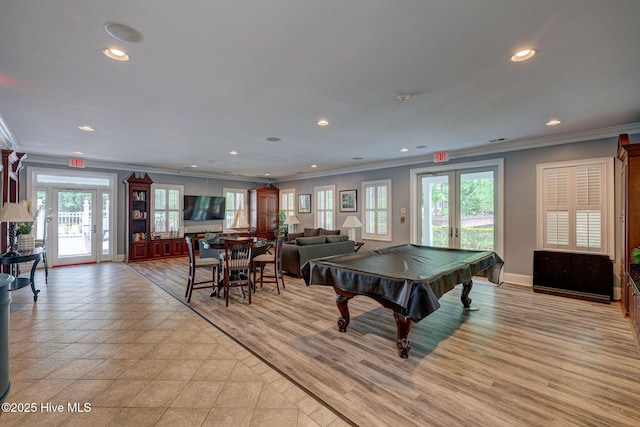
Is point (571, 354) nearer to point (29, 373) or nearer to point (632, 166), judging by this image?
point (632, 166)

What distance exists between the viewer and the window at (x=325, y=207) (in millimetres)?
8750

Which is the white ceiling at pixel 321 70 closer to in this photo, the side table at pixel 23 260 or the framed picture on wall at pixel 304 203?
the side table at pixel 23 260

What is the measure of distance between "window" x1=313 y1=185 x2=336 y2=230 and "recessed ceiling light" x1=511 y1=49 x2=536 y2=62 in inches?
252

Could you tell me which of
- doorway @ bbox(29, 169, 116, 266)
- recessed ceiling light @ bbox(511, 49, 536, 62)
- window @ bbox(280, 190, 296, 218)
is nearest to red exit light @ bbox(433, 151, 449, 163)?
recessed ceiling light @ bbox(511, 49, 536, 62)

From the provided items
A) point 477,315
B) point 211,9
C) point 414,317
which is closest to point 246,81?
point 211,9

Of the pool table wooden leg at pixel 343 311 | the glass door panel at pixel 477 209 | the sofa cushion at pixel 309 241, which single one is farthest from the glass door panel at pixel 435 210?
the pool table wooden leg at pixel 343 311

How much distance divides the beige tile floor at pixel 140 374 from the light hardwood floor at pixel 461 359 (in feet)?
0.75

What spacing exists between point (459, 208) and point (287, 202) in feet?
19.4

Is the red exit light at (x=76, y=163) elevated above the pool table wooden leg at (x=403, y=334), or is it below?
above

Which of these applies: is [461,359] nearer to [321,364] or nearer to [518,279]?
[321,364]

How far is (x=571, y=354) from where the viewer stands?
2766 mm

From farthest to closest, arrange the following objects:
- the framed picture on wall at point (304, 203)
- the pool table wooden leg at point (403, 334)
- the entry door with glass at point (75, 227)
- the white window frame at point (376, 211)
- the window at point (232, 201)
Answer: the window at point (232, 201) < the framed picture on wall at point (304, 203) < the white window frame at point (376, 211) < the entry door with glass at point (75, 227) < the pool table wooden leg at point (403, 334)

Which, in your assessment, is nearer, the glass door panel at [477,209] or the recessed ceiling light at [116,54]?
the recessed ceiling light at [116,54]

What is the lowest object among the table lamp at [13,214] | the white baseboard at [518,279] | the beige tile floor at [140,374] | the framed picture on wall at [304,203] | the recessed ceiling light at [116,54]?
the beige tile floor at [140,374]
